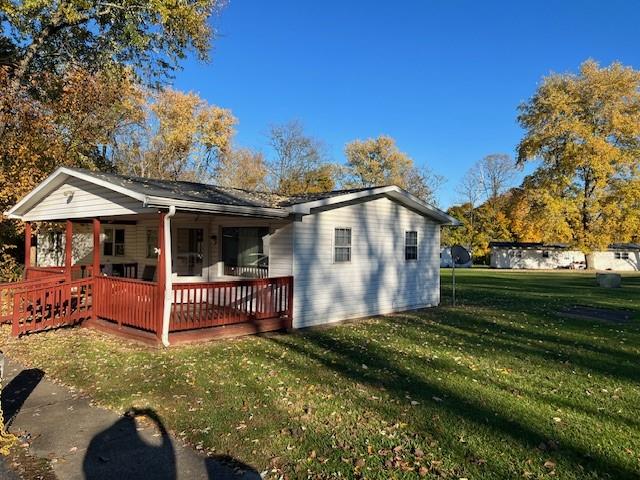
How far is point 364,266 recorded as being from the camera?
1241 centimetres

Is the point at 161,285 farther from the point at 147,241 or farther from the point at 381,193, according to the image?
the point at 147,241

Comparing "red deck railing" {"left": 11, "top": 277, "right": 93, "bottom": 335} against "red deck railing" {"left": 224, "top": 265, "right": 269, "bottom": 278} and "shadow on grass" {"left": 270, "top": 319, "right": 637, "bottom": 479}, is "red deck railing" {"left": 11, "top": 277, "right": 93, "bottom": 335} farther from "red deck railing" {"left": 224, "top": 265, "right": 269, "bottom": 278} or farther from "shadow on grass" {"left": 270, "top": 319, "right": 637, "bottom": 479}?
"shadow on grass" {"left": 270, "top": 319, "right": 637, "bottom": 479}

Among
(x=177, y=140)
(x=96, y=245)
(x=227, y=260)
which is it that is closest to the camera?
(x=96, y=245)

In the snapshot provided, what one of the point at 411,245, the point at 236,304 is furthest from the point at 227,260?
the point at 411,245

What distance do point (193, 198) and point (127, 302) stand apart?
2.59 m

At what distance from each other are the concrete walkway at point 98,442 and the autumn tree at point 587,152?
126 ft

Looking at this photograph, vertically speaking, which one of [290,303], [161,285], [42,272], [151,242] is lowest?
[290,303]

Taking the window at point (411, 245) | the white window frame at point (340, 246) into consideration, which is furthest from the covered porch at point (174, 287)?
the window at point (411, 245)

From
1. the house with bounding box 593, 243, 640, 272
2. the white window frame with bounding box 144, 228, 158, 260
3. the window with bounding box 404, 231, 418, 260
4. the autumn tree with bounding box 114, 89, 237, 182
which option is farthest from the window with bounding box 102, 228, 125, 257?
the house with bounding box 593, 243, 640, 272

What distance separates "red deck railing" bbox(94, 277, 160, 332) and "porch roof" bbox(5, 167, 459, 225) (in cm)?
169

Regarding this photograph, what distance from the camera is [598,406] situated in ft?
18.3

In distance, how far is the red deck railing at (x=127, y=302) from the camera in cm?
877

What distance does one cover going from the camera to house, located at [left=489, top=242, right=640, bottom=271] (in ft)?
161

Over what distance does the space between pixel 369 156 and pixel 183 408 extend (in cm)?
4948
